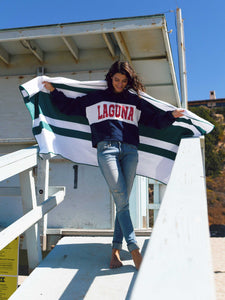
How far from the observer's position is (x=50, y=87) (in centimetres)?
322

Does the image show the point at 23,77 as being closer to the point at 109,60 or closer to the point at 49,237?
the point at 109,60

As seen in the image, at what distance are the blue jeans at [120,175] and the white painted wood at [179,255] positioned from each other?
1465 mm

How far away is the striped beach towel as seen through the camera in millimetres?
3148

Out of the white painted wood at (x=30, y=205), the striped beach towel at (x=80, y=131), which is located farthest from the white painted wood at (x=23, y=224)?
the striped beach towel at (x=80, y=131)

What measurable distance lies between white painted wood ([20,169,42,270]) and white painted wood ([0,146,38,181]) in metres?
0.12

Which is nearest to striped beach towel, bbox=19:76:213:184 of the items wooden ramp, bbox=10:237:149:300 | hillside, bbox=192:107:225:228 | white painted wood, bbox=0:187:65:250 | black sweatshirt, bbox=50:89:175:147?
black sweatshirt, bbox=50:89:175:147

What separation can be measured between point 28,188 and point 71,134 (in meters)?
0.95

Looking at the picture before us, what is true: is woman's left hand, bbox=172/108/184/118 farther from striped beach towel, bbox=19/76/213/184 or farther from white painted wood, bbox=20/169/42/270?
white painted wood, bbox=20/169/42/270

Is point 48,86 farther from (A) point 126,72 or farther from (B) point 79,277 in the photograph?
(B) point 79,277

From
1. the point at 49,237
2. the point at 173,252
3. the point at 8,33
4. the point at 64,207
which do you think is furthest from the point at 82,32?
the point at 173,252

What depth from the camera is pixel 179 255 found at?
0.69 metres

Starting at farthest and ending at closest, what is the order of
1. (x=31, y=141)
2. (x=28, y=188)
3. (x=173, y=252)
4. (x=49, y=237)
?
(x=31, y=141), (x=49, y=237), (x=28, y=188), (x=173, y=252)

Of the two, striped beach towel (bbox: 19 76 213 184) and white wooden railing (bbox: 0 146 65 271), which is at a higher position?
striped beach towel (bbox: 19 76 213 184)

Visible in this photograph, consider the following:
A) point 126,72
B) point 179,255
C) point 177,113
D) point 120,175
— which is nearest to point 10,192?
point 120,175
